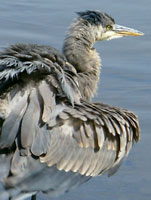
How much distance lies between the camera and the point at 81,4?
1109cm

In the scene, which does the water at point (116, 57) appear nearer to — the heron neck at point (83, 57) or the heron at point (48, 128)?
the heron at point (48, 128)

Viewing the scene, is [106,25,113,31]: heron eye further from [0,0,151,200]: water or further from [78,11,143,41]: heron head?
[0,0,151,200]: water

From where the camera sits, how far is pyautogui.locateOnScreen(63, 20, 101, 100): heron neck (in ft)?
24.5

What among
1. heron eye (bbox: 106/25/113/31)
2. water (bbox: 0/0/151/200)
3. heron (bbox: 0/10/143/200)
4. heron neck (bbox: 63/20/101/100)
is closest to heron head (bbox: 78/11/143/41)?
heron eye (bbox: 106/25/113/31)

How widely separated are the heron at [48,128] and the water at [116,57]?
1.81ft

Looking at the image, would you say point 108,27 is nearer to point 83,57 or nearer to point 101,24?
point 101,24

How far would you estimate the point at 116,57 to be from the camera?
961 centimetres

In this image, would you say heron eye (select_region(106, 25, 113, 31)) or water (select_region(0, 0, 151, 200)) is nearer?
water (select_region(0, 0, 151, 200))

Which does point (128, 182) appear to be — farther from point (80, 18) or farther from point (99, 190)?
point (80, 18)

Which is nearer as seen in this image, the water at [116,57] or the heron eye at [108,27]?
the water at [116,57]

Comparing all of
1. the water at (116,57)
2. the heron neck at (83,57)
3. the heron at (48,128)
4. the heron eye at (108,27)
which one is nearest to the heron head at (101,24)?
the heron eye at (108,27)

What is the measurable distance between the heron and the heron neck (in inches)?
35.1

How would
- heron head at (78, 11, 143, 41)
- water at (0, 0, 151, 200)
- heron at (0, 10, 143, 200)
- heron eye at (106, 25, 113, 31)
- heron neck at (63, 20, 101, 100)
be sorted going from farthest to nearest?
heron eye at (106, 25, 113, 31), heron head at (78, 11, 143, 41), heron neck at (63, 20, 101, 100), water at (0, 0, 151, 200), heron at (0, 10, 143, 200)

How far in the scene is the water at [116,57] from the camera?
23.3 ft
